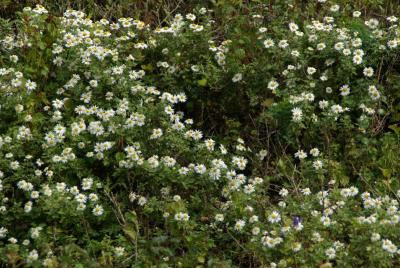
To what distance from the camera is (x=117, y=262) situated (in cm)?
382

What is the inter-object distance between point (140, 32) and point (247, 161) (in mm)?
1437

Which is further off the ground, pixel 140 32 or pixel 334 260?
pixel 140 32

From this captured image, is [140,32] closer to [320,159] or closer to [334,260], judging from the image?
[320,159]

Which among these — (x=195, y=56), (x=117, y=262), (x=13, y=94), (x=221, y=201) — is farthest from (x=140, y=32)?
(x=117, y=262)

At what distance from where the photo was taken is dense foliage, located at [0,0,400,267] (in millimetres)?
3922

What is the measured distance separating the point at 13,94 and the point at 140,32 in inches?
46.1

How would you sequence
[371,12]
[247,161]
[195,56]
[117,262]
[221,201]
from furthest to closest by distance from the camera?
[371,12]
[195,56]
[247,161]
[221,201]
[117,262]

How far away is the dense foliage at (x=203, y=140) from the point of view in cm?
392

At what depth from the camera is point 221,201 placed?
4.35 m

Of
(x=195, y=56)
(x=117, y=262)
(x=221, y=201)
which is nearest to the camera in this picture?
(x=117, y=262)

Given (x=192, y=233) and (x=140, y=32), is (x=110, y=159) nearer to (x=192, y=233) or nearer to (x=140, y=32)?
(x=192, y=233)

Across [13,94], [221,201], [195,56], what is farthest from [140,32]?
[221,201]

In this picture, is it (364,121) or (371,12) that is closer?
(364,121)

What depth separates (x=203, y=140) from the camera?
4973mm
